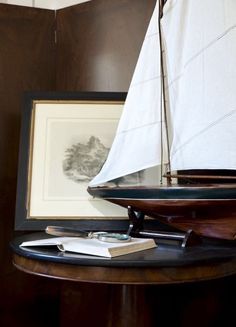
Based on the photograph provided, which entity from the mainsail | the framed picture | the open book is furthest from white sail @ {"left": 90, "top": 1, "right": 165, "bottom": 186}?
the open book

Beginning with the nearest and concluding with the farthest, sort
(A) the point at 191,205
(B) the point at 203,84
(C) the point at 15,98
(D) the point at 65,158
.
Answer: (A) the point at 191,205 → (B) the point at 203,84 → (D) the point at 65,158 → (C) the point at 15,98

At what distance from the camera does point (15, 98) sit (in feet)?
4.09

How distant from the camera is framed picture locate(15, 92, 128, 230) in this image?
3.21 ft

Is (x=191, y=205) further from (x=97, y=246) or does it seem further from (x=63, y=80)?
(x=63, y=80)

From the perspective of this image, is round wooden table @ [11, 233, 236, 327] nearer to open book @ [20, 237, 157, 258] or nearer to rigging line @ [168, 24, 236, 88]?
open book @ [20, 237, 157, 258]

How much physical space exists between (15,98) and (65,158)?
36 cm

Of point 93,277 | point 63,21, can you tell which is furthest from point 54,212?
point 63,21

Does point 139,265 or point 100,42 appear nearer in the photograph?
point 139,265

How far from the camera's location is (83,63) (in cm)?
A: 130

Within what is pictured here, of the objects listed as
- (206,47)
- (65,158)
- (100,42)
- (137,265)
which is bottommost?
(137,265)

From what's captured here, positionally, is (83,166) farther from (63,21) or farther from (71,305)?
(63,21)

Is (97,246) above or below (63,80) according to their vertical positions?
below

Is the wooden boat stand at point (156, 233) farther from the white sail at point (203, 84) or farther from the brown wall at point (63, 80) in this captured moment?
the brown wall at point (63, 80)

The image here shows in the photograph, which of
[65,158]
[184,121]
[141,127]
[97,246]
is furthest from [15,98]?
[97,246]
